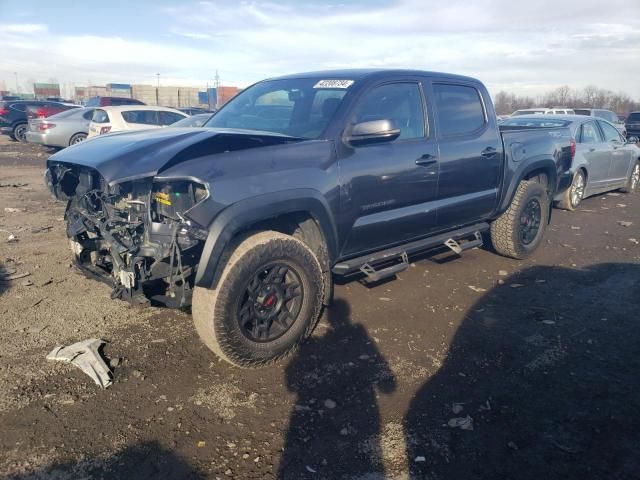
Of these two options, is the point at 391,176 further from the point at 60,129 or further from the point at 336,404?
the point at 60,129

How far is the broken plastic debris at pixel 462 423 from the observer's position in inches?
111

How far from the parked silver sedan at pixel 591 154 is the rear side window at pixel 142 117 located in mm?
8840

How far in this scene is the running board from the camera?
400cm

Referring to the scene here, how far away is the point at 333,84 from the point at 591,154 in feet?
23.1

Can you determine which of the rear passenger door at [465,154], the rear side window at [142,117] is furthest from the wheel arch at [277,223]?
the rear side window at [142,117]

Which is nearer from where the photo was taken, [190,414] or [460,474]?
[460,474]

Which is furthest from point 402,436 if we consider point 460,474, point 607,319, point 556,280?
A: point 556,280

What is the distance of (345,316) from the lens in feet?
14.2

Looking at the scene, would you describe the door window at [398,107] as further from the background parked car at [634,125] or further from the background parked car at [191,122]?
the background parked car at [634,125]

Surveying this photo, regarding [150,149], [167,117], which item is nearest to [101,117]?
[167,117]

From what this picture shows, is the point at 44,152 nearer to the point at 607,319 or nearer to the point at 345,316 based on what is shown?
the point at 345,316

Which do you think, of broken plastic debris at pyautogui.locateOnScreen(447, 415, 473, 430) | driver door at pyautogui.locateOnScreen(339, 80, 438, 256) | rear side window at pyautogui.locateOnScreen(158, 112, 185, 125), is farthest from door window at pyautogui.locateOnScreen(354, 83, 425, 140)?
rear side window at pyautogui.locateOnScreen(158, 112, 185, 125)

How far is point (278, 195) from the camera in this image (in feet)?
10.6

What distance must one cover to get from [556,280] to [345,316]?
8.52 ft
